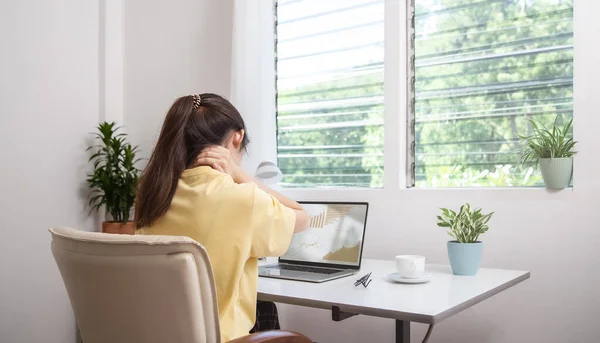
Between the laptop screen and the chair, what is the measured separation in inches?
35.0

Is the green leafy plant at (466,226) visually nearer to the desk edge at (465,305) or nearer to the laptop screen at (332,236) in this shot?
the desk edge at (465,305)

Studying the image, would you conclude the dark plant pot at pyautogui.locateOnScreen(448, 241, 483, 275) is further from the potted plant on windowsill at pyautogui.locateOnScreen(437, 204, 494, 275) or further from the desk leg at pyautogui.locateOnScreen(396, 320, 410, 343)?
the desk leg at pyautogui.locateOnScreen(396, 320, 410, 343)

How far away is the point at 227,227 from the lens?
1.53 m

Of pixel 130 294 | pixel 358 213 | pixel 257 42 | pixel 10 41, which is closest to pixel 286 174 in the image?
pixel 257 42

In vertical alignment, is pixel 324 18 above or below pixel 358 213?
above

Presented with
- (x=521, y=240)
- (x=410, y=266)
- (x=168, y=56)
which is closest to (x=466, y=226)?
(x=410, y=266)

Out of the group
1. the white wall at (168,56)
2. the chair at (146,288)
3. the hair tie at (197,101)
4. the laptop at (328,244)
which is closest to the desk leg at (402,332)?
the laptop at (328,244)

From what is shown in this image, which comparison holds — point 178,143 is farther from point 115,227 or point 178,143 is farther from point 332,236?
point 115,227

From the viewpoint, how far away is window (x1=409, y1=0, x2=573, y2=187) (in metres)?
2.41

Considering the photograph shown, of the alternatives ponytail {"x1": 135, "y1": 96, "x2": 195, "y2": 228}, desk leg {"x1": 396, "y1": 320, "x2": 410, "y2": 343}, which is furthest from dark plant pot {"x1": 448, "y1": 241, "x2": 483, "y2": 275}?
ponytail {"x1": 135, "y1": 96, "x2": 195, "y2": 228}

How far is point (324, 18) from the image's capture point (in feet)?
10.1

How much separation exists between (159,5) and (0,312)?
6.29 ft

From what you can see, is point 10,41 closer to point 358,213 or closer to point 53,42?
point 53,42

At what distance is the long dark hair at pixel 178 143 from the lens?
5.31ft
